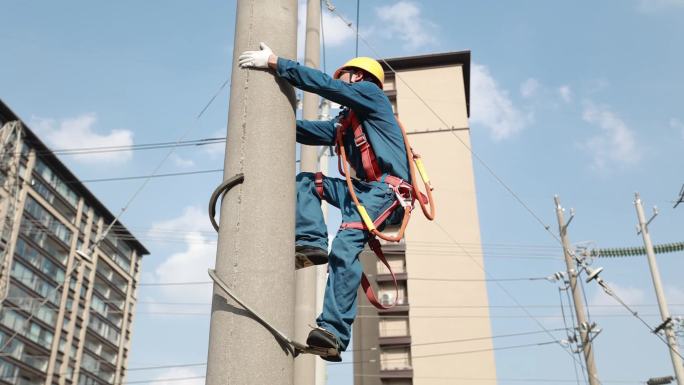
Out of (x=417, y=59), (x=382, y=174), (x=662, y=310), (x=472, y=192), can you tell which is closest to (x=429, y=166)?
(x=472, y=192)

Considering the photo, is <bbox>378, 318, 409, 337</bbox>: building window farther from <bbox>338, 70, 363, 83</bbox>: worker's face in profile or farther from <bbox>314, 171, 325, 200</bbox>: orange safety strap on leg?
<bbox>314, 171, 325, 200</bbox>: orange safety strap on leg

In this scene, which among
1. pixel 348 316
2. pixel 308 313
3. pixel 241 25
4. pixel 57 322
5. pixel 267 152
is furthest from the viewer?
pixel 57 322

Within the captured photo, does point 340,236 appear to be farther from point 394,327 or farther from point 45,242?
point 45,242

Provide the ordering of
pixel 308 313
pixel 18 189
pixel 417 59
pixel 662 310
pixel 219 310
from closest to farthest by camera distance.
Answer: pixel 219 310 → pixel 308 313 → pixel 662 310 → pixel 417 59 → pixel 18 189

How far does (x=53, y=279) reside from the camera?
6178cm

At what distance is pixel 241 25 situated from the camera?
2.85 m

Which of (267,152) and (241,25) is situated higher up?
(241,25)

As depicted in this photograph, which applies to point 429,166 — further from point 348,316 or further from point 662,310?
point 348,316

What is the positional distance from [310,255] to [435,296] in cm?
3963

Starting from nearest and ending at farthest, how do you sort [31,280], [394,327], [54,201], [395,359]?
1. [395,359]
2. [394,327]
3. [31,280]
4. [54,201]

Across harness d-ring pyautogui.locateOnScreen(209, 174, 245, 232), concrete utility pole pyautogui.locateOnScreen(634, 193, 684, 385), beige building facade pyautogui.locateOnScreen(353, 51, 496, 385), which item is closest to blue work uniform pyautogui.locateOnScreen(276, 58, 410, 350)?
harness d-ring pyautogui.locateOnScreen(209, 174, 245, 232)

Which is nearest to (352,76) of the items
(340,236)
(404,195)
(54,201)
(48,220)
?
(404,195)

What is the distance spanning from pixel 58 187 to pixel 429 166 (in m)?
38.2

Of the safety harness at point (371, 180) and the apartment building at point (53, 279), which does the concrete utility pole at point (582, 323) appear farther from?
the apartment building at point (53, 279)
